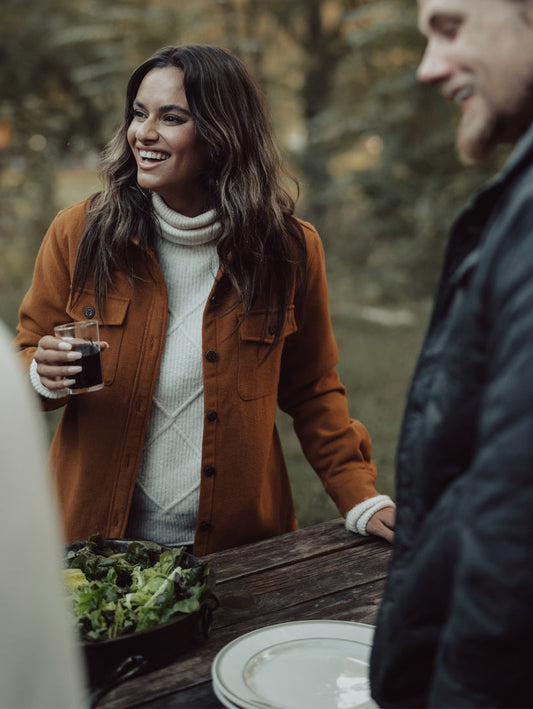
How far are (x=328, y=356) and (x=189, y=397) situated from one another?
47cm

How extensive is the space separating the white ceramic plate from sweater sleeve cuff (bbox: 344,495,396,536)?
514 millimetres

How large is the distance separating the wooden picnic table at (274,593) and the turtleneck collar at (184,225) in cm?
90

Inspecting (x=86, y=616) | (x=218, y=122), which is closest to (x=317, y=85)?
(x=218, y=122)

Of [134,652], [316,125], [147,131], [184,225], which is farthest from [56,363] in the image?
[316,125]

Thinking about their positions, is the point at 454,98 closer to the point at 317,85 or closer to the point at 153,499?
the point at 153,499

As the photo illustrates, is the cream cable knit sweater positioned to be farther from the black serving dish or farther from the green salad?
the black serving dish

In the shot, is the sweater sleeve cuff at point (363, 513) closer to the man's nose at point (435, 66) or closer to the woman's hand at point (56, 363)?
the woman's hand at point (56, 363)

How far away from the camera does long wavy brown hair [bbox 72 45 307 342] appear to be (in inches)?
88.7

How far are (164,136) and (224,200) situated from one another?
25 cm

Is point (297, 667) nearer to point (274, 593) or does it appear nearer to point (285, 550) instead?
point (274, 593)

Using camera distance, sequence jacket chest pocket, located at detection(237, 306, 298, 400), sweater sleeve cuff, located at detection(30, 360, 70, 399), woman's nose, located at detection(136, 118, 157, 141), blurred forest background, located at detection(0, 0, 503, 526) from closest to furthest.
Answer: sweater sleeve cuff, located at detection(30, 360, 70, 399)
woman's nose, located at detection(136, 118, 157, 141)
jacket chest pocket, located at detection(237, 306, 298, 400)
blurred forest background, located at detection(0, 0, 503, 526)

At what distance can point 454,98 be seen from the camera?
3.28 ft

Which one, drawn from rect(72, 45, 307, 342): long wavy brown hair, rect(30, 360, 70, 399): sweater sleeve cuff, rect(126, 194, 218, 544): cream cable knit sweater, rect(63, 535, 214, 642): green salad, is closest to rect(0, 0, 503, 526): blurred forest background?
rect(72, 45, 307, 342): long wavy brown hair

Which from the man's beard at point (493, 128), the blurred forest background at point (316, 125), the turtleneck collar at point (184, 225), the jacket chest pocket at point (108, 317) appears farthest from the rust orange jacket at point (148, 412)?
the blurred forest background at point (316, 125)
